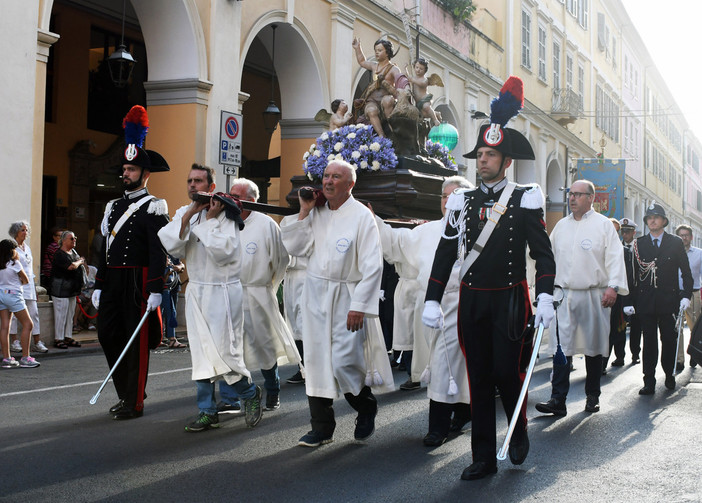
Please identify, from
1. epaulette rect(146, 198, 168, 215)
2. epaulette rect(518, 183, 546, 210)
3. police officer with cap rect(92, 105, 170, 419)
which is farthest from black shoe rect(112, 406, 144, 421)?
epaulette rect(518, 183, 546, 210)

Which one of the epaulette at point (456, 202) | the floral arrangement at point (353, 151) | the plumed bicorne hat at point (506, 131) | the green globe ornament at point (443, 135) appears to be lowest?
the epaulette at point (456, 202)

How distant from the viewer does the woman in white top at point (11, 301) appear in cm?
1012

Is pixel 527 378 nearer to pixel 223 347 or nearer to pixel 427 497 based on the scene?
pixel 427 497

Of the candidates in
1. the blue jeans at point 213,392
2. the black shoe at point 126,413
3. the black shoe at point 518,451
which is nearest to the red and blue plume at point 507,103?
the black shoe at point 518,451

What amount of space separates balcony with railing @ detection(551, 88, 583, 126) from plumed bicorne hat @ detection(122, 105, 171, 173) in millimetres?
28827

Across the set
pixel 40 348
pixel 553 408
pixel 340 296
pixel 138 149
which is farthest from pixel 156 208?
pixel 40 348

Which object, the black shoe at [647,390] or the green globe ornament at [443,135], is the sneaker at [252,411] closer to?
the black shoe at [647,390]

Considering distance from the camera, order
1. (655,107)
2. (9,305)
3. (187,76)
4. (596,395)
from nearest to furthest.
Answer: (596,395) < (9,305) < (187,76) < (655,107)

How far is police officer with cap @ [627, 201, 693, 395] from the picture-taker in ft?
29.6

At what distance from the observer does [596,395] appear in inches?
302

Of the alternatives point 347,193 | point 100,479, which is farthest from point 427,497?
point 347,193

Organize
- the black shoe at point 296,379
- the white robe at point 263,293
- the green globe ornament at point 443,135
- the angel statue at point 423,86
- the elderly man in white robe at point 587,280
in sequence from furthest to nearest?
the green globe ornament at point 443,135, the angel statue at point 423,86, the black shoe at point 296,379, the elderly man in white robe at point 587,280, the white robe at point 263,293

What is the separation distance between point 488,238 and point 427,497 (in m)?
1.49

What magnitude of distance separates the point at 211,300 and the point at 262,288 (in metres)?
0.80
